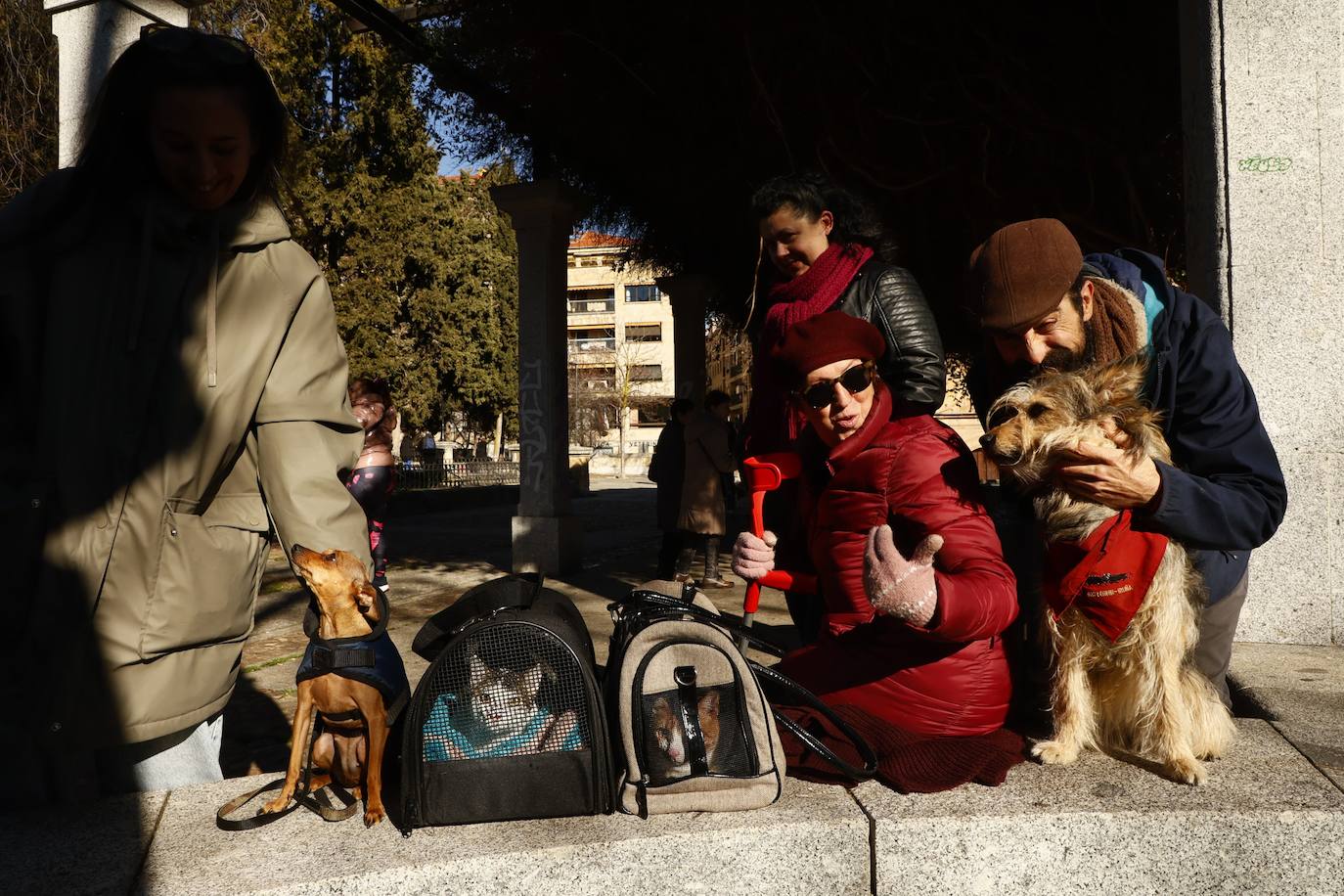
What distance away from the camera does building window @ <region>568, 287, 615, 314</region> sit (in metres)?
70.8

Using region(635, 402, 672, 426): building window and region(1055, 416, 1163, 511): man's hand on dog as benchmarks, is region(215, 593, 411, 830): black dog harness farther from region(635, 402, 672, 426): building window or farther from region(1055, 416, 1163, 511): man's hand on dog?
region(635, 402, 672, 426): building window

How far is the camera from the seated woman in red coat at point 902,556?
6.99 ft

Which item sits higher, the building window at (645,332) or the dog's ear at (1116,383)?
the building window at (645,332)

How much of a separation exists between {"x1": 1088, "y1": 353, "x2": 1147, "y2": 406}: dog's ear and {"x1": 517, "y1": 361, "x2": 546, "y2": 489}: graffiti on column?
786 centimetres

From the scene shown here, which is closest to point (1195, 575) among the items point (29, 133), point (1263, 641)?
point (1263, 641)

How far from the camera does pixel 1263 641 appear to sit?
3.62 meters

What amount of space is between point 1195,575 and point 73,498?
2.58 meters

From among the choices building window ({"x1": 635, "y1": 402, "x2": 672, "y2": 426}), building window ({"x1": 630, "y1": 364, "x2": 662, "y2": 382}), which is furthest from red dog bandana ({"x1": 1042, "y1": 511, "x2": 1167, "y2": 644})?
building window ({"x1": 630, "y1": 364, "x2": 662, "y2": 382})

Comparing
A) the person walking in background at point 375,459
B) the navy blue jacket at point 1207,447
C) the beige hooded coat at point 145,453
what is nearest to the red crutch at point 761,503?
the navy blue jacket at point 1207,447

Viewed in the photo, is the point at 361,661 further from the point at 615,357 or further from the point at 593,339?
the point at 593,339

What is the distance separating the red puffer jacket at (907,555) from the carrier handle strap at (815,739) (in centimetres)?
13

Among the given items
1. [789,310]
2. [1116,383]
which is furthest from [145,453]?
[1116,383]

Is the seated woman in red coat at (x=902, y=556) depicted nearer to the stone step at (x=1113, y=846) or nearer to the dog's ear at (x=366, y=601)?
the stone step at (x=1113, y=846)

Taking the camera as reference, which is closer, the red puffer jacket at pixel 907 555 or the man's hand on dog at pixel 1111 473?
the man's hand on dog at pixel 1111 473
